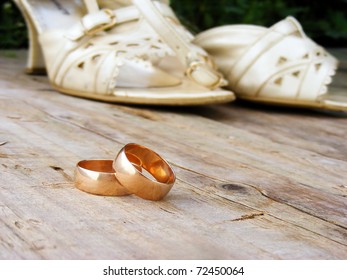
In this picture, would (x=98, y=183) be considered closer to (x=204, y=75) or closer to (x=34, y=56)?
(x=204, y=75)

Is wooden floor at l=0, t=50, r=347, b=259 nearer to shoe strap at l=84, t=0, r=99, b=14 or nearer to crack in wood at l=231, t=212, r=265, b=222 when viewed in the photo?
crack in wood at l=231, t=212, r=265, b=222

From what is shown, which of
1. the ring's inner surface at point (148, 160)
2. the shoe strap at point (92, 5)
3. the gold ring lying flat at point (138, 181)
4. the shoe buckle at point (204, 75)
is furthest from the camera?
the shoe strap at point (92, 5)

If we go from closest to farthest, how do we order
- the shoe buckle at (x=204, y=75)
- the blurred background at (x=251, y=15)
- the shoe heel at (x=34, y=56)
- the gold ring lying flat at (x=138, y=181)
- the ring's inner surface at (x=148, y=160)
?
1. the gold ring lying flat at (x=138, y=181)
2. the ring's inner surface at (x=148, y=160)
3. the shoe buckle at (x=204, y=75)
4. the shoe heel at (x=34, y=56)
5. the blurred background at (x=251, y=15)

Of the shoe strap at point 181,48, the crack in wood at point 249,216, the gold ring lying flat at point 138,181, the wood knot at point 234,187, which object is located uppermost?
the shoe strap at point 181,48

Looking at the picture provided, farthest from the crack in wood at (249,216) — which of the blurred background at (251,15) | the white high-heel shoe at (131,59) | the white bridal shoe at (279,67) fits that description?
the blurred background at (251,15)

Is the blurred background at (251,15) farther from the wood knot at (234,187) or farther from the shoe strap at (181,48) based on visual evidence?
the wood knot at (234,187)

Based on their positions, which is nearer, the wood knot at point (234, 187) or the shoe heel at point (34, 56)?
the wood knot at point (234, 187)

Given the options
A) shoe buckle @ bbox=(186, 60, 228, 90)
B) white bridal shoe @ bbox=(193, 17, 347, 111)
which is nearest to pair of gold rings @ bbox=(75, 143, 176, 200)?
shoe buckle @ bbox=(186, 60, 228, 90)
